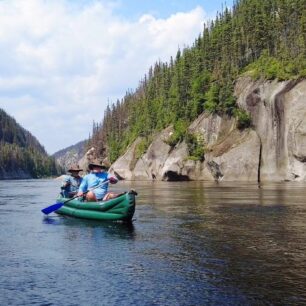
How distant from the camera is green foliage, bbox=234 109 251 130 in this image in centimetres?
9088

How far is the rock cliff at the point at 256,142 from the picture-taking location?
79.9m

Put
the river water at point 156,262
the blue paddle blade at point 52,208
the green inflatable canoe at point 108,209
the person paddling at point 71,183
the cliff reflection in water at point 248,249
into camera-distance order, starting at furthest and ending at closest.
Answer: the person paddling at point 71,183 → the blue paddle blade at point 52,208 → the green inflatable canoe at point 108,209 → the cliff reflection in water at point 248,249 → the river water at point 156,262

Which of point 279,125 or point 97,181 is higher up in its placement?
point 279,125

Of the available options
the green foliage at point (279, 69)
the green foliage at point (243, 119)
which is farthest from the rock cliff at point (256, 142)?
the green foliage at point (279, 69)

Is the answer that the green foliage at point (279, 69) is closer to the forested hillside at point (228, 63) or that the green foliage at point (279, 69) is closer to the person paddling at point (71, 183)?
the forested hillside at point (228, 63)

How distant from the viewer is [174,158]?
343 ft

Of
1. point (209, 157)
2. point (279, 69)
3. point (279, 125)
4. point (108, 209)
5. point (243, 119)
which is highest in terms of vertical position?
point (279, 69)

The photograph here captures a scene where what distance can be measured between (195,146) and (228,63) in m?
27.2

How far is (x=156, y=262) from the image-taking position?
13.3 meters

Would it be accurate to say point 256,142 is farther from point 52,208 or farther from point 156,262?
point 156,262

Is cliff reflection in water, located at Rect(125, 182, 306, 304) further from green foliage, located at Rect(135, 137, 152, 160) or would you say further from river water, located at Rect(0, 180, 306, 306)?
green foliage, located at Rect(135, 137, 152, 160)

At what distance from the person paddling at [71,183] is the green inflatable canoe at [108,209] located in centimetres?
313

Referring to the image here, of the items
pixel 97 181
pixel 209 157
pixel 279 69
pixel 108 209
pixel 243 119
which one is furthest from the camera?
pixel 209 157

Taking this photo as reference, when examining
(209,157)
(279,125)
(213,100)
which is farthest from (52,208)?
(213,100)
